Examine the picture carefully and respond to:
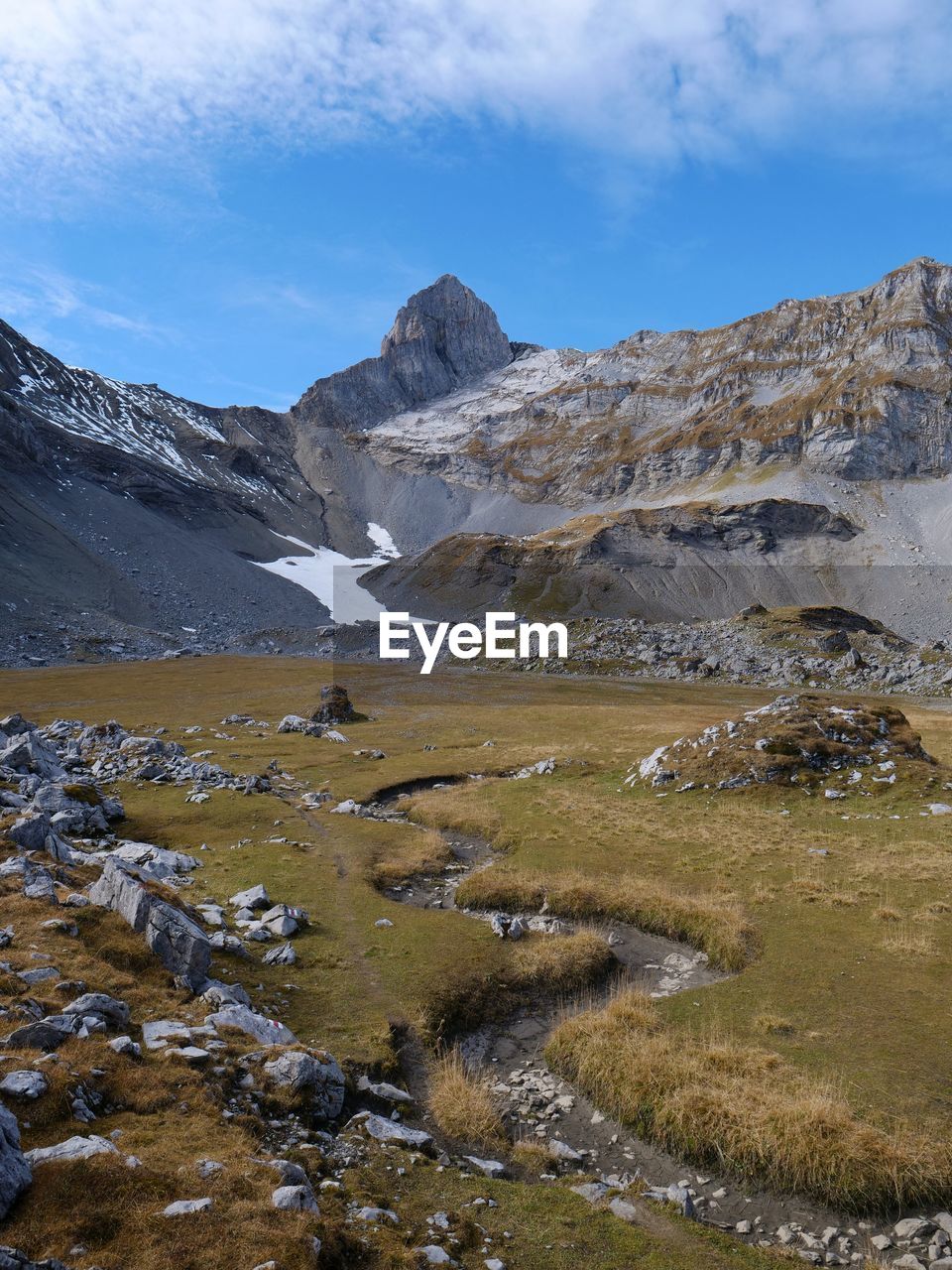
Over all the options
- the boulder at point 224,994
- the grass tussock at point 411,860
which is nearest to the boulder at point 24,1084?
the boulder at point 224,994

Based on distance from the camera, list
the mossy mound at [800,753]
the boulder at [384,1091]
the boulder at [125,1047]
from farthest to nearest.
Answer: the mossy mound at [800,753]
the boulder at [384,1091]
the boulder at [125,1047]

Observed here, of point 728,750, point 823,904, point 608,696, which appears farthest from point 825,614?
point 823,904

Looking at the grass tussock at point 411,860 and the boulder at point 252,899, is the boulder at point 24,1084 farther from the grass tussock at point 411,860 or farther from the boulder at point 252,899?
the grass tussock at point 411,860

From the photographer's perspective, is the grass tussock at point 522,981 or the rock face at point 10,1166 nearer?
the rock face at point 10,1166

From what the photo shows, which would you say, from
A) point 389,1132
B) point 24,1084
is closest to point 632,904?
point 389,1132

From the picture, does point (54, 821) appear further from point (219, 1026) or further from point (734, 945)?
point (734, 945)

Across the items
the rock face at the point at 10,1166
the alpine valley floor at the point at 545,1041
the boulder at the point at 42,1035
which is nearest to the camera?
the rock face at the point at 10,1166
